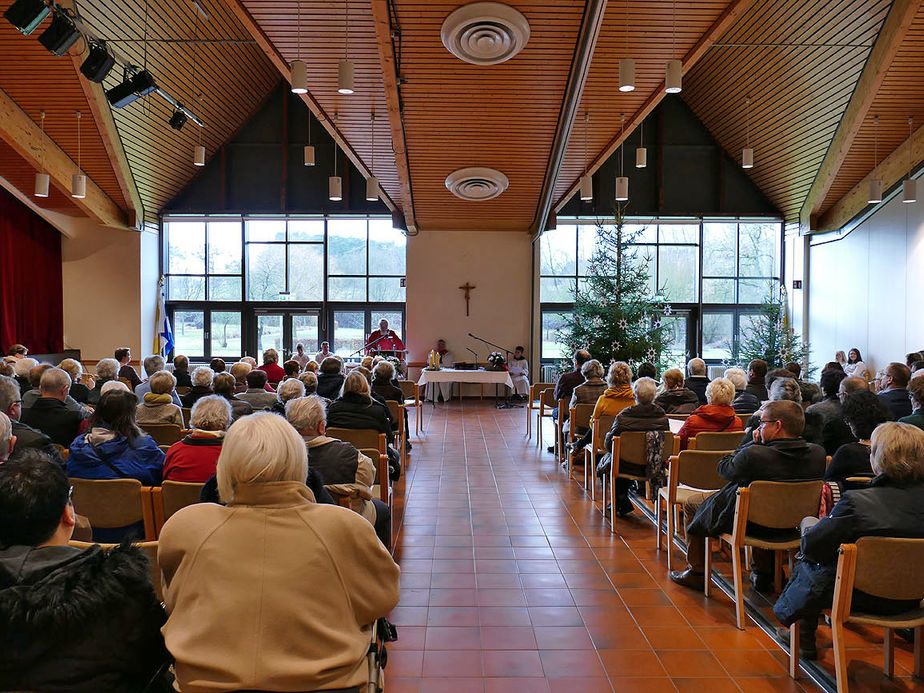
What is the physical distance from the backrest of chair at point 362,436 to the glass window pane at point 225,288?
437 inches

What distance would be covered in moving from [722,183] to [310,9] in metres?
10.3

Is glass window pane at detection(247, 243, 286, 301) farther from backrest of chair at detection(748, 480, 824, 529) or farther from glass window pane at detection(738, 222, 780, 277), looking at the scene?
backrest of chair at detection(748, 480, 824, 529)

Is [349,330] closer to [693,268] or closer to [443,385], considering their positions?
[443,385]

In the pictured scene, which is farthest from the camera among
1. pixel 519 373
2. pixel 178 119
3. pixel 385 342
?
pixel 519 373

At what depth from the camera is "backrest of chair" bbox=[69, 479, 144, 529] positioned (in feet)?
11.0

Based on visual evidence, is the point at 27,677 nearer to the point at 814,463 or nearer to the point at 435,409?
the point at 814,463

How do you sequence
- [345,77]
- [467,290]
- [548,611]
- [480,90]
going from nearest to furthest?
1. [548,611]
2. [345,77]
3. [480,90]
4. [467,290]

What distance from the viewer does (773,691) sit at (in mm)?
3037

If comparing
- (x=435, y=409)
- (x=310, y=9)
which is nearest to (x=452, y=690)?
(x=310, y=9)

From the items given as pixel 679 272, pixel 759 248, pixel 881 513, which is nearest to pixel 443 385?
pixel 679 272

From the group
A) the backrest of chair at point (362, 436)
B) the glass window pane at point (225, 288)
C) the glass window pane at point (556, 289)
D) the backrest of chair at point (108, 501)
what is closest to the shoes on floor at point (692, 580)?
the backrest of chair at point (362, 436)

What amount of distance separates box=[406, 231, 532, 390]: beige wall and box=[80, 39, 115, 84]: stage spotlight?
25.8ft

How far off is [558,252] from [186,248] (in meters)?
8.01

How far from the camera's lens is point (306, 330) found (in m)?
15.7
